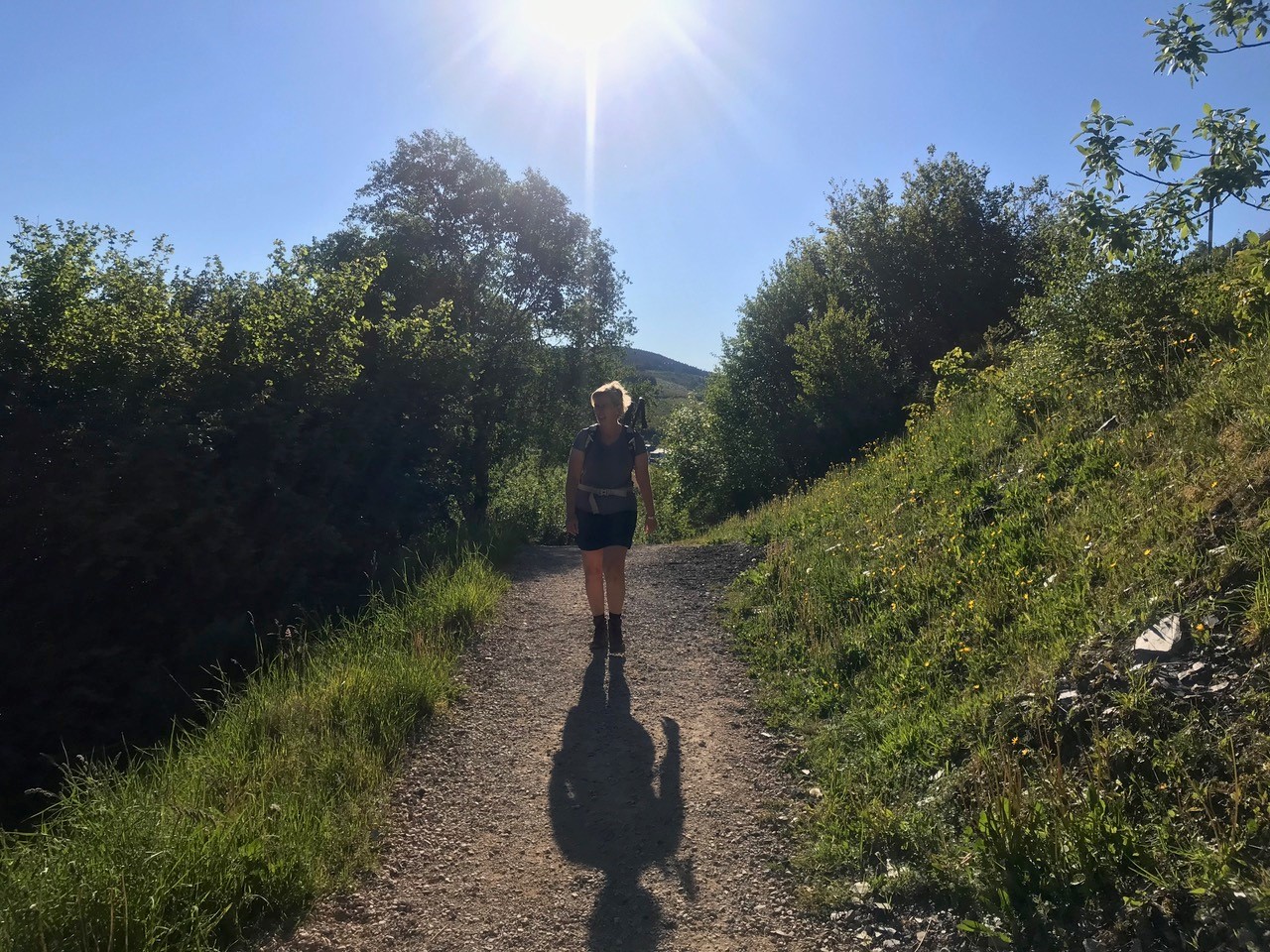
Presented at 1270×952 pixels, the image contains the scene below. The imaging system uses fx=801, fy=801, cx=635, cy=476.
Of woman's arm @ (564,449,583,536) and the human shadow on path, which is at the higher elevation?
woman's arm @ (564,449,583,536)

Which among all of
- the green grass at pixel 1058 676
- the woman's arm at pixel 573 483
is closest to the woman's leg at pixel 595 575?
the woman's arm at pixel 573 483

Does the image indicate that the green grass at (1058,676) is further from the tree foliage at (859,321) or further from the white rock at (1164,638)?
the tree foliage at (859,321)

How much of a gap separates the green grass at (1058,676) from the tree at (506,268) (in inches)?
485

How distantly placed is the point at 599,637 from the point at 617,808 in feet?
7.45

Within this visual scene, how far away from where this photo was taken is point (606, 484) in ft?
18.3

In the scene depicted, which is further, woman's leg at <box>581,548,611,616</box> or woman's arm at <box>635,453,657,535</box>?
woman's leg at <box>581,548,611,616</box>

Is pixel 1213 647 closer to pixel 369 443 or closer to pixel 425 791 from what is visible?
pixel 425 791

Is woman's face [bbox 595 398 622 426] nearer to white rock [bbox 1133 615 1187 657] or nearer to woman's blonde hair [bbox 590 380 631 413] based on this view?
woman's blonde hair [bbox 590 380 631 413]

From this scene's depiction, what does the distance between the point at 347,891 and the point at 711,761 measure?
184 cm


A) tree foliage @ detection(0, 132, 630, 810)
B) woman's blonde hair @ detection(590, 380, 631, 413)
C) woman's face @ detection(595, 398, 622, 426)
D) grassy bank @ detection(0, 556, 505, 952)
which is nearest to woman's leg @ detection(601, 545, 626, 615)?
woman's face @ detection(595, 398, 622, 426)

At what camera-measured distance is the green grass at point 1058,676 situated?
2574 mm

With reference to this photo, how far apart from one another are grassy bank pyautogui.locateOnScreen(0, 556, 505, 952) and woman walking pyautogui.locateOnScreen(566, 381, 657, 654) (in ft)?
4.29

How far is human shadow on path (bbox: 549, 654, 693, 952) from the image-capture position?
Result: 2.95 metres

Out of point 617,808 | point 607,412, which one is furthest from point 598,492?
point 617,808
